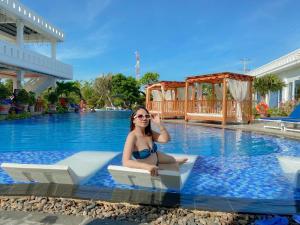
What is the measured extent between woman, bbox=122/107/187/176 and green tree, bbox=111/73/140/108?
147ft

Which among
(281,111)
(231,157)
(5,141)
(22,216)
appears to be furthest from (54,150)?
(281,111)

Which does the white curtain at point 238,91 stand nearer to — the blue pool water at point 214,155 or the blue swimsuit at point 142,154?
the blue pool water at point 214,155

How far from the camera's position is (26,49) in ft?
75.2

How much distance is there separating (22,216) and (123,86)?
4598 cm

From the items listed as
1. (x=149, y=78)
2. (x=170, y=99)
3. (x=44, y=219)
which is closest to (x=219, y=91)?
(x=170, y=99)

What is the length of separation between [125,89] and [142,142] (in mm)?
45526

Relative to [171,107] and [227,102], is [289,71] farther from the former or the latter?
[227,102]

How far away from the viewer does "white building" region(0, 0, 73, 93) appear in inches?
803

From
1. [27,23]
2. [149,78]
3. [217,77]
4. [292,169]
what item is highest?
[27,23]

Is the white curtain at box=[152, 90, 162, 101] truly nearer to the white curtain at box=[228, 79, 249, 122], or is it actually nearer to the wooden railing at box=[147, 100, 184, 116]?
the wooden railing at box=[147, 100, 184, 116]

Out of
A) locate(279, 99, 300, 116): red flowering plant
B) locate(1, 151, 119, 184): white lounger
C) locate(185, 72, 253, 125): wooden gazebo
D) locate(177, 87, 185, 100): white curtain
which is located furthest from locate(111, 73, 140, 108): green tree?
locate(1, 151, 119, 184): white lounger

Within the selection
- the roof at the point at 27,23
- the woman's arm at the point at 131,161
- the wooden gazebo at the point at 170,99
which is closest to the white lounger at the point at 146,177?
the woman's arm at the point at 131,161

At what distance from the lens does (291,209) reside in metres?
3.66

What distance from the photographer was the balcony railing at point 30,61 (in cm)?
1962
